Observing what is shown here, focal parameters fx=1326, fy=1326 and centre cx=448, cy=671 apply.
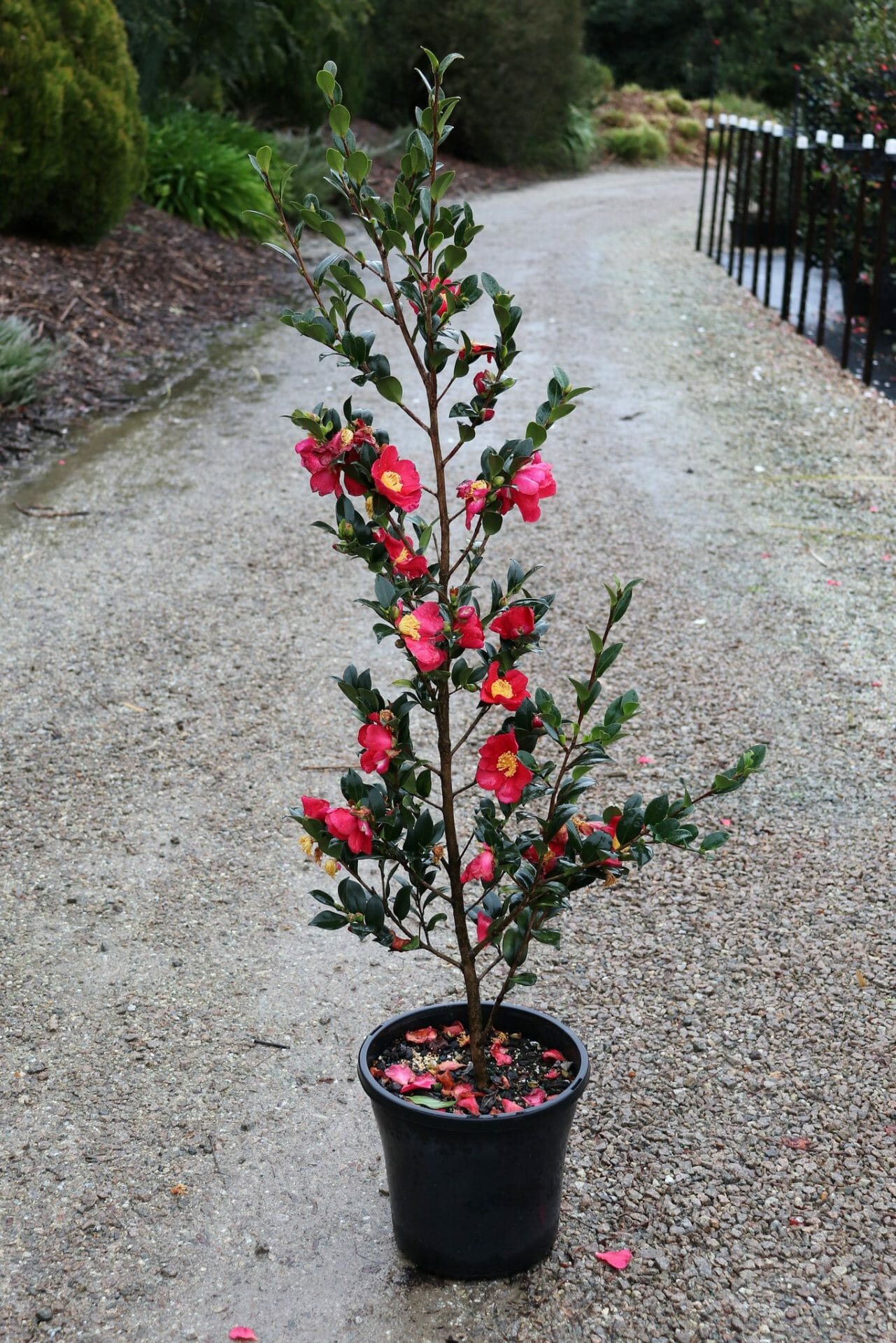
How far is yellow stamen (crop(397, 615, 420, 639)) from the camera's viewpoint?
1870 millimetres

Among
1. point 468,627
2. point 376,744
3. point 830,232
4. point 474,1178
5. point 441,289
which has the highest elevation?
point 441,289

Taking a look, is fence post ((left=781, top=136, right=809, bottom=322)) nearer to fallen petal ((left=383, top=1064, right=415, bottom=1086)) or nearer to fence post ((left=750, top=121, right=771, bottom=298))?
fence post ((left=750, top=121, right=771, bottom=298))

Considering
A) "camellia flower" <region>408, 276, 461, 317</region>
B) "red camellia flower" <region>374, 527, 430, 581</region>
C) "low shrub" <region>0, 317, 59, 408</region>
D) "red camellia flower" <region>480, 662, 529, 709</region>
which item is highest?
"camellia flower" <region>408, 276, 461, 317</region>

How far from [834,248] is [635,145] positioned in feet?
37.5

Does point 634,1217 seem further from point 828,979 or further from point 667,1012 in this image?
point 828,979

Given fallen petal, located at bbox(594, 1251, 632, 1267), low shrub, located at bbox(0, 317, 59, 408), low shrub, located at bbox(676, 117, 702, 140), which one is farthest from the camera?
low shrub, located at bbox(676, 117, 702, 140)

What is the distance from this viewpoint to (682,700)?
4145mm

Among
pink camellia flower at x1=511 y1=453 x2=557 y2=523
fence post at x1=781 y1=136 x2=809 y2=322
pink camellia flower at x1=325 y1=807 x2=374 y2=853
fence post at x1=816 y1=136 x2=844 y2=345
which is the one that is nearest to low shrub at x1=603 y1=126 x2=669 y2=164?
fence post at x1=781 y1=136 x2=809 y2=322

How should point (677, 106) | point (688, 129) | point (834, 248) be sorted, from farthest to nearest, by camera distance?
point (677, 106) → point (688, 129) → point (834, 248)

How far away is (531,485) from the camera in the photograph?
1908 millimetres

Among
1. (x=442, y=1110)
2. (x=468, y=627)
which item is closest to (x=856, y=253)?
(x=468, y=627)

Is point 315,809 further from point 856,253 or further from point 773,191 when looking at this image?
point 773,191

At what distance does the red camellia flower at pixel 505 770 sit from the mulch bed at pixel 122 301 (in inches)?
195

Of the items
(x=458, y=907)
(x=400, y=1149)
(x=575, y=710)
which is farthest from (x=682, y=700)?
(x=400, y=1149)
